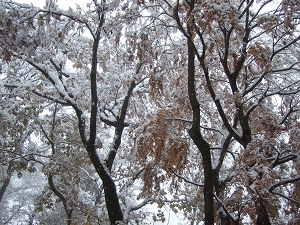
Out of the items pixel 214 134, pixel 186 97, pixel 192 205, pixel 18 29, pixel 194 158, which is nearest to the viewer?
pixel 18 29

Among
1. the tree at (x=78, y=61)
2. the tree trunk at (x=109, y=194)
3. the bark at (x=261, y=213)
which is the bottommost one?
the bark at (x=261, y=213)

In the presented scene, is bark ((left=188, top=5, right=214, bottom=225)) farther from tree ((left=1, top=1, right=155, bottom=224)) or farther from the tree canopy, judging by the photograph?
tree ((left=1, top=1, right=155, bottom=224))

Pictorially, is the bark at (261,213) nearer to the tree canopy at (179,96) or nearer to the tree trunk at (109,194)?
the tree canopy at (179,96)

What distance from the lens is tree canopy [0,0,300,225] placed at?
15.3 ft

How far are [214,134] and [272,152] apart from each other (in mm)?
2283

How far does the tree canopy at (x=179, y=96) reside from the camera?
4.65 m

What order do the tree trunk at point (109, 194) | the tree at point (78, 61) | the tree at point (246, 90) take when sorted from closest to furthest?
the tree at point (246, 90) → the tree at point (78, 61) → the tree trunk at point (109, 194)

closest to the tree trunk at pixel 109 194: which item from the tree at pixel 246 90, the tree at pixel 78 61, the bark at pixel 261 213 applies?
the tree at pixel 78 61

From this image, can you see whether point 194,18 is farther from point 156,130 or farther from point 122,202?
point 122,202

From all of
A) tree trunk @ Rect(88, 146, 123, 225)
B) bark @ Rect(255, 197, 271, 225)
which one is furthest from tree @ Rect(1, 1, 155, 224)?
bark @ Rect(255, 197, 271, 225)

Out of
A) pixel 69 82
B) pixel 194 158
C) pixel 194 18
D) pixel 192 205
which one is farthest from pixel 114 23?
pixel 192 205

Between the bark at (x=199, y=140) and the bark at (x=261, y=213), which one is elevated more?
the bark at (x=199, y=140)

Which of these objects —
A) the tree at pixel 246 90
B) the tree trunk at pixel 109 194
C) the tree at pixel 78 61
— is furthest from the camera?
the tree trunk at pixel 109 194

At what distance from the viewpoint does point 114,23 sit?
18.5 feet
